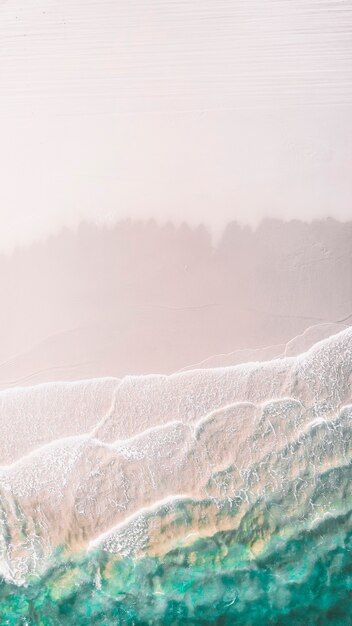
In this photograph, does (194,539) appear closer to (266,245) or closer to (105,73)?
(266,245)

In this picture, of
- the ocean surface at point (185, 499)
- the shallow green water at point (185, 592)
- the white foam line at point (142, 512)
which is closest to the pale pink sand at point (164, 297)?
the ocean surface at point (185, 499)

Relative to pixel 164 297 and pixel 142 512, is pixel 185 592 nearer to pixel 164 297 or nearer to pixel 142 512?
pixel 142 512

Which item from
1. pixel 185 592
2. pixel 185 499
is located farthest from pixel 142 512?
pixel 185 592

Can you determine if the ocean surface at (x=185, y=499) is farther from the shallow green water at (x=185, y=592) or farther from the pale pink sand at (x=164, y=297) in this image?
the pale pink sand at (x=164, y=297)

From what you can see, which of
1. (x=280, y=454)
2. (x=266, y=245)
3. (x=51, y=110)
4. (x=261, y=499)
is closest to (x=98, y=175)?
(x=51, y=110)

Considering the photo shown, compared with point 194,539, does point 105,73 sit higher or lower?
higher

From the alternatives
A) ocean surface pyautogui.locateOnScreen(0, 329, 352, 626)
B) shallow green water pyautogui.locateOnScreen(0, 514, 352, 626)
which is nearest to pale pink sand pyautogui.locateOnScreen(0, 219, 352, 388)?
ocean surface pyautogui.locateOnScreen(0, 329, 352, 626)

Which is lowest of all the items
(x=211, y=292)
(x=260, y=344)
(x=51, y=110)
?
(x=260, y=344)

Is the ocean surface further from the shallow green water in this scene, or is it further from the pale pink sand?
the pale pink sand

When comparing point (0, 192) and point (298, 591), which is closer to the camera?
point (298, 591)
